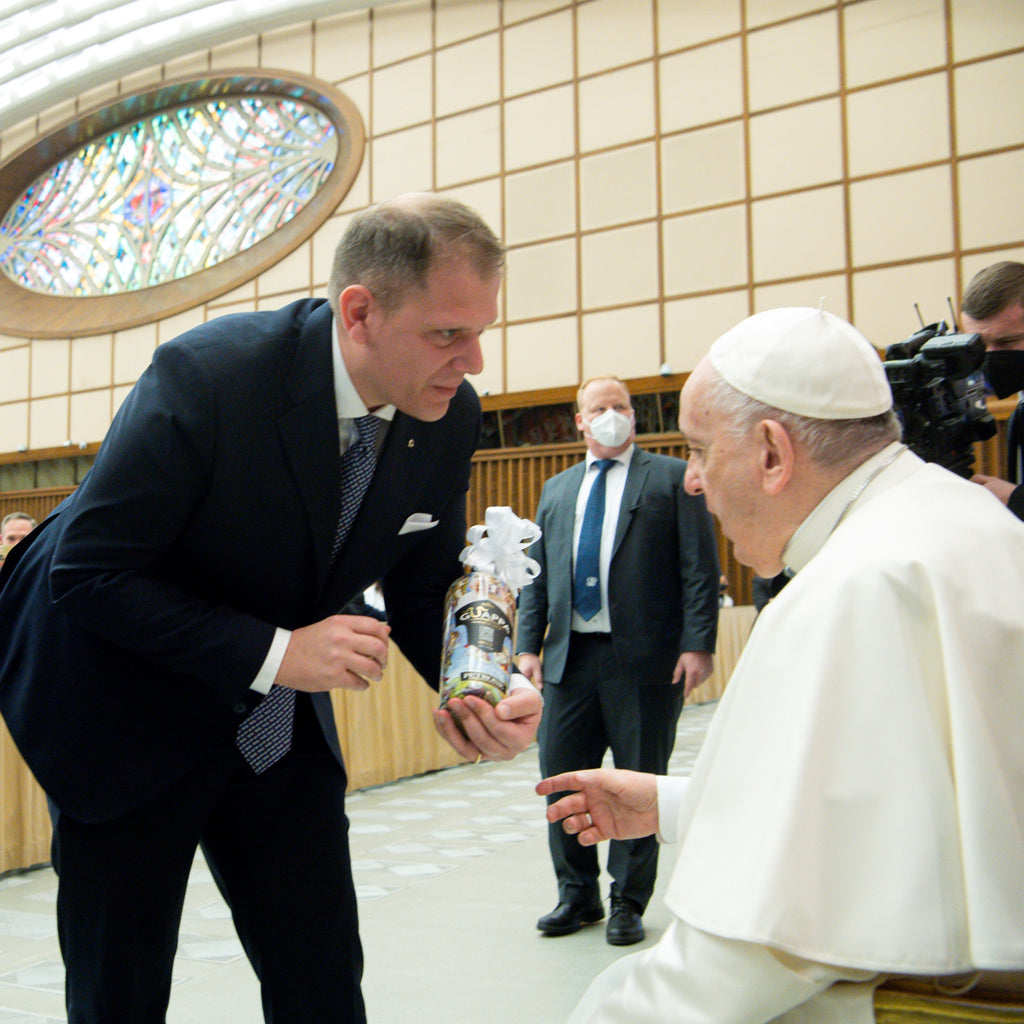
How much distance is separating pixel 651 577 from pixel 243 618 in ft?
7.96

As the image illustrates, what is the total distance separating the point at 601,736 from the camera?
3.99 meters

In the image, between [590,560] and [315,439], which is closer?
[315,439]

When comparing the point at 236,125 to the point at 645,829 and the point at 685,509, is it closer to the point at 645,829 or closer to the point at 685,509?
the point at 685,509

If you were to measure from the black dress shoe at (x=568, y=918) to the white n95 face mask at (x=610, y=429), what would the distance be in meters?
1.66

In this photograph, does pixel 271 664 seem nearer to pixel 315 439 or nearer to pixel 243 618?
pixel 243 618

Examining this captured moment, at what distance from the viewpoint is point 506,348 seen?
13.5 meters

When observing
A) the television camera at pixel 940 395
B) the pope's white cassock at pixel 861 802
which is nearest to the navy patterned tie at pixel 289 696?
the pope's white cassock at pixel 861 802

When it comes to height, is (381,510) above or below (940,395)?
below

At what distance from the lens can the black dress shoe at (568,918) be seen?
363cm

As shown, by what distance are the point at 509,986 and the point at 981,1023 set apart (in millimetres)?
2236

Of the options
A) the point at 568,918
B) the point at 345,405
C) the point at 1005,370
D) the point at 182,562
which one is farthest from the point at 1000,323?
the point at 182,562

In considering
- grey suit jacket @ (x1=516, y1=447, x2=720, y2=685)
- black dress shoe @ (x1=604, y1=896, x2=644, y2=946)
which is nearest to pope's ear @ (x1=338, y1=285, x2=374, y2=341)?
grey suit jacket @ (x1=516, y1=447, x2=720, y2=685)

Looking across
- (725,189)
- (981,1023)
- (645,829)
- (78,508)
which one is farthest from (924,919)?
(725,189)

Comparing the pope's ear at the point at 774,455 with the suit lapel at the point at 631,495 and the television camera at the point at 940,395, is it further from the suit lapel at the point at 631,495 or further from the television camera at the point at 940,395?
the suit lapel at the point at 631,495
